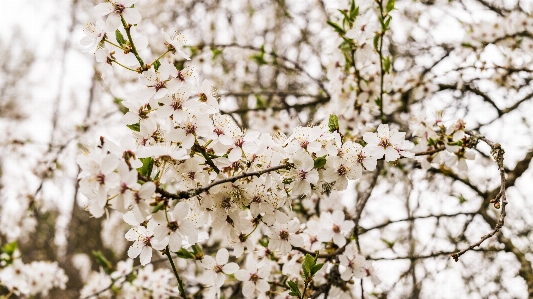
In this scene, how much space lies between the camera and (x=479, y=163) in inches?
161

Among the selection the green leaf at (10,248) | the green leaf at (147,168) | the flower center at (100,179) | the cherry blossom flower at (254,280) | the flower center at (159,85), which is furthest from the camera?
the green leaf at (10,248)

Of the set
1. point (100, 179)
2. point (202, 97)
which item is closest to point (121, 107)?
point (202, 97)

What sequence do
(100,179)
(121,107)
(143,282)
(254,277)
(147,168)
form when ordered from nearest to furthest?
(100,179) → (147,168) → (254,277) → (143,282) → (121,107)

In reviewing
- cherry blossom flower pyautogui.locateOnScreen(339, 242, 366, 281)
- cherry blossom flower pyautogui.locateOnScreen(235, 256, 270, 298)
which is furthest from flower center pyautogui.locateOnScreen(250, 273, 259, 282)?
cherry blossom flower pyautogui.locateOnScreen(339, 242, 366, 281)

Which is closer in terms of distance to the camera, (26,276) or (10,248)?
(10,248)

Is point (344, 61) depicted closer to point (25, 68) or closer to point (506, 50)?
point (506, 50)

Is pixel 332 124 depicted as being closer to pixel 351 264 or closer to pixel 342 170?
pixel 342 170

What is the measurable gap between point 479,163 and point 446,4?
1568 millimetres

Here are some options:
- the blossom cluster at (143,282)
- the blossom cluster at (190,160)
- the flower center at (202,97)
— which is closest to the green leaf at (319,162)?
the blossom cluster at (190,160)

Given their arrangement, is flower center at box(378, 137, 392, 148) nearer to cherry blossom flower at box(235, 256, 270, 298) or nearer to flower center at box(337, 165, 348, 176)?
flower center at box(337, 165, 348, 176)

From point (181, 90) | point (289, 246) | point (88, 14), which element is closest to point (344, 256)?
point (289, 246)

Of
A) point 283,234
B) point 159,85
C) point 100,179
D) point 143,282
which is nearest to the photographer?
point 100,179

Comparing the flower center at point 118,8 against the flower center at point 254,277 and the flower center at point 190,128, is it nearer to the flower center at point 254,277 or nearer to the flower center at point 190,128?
the flower center at point 190,128

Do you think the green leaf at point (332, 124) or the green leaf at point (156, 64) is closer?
the green leaf at point (156, 64)
